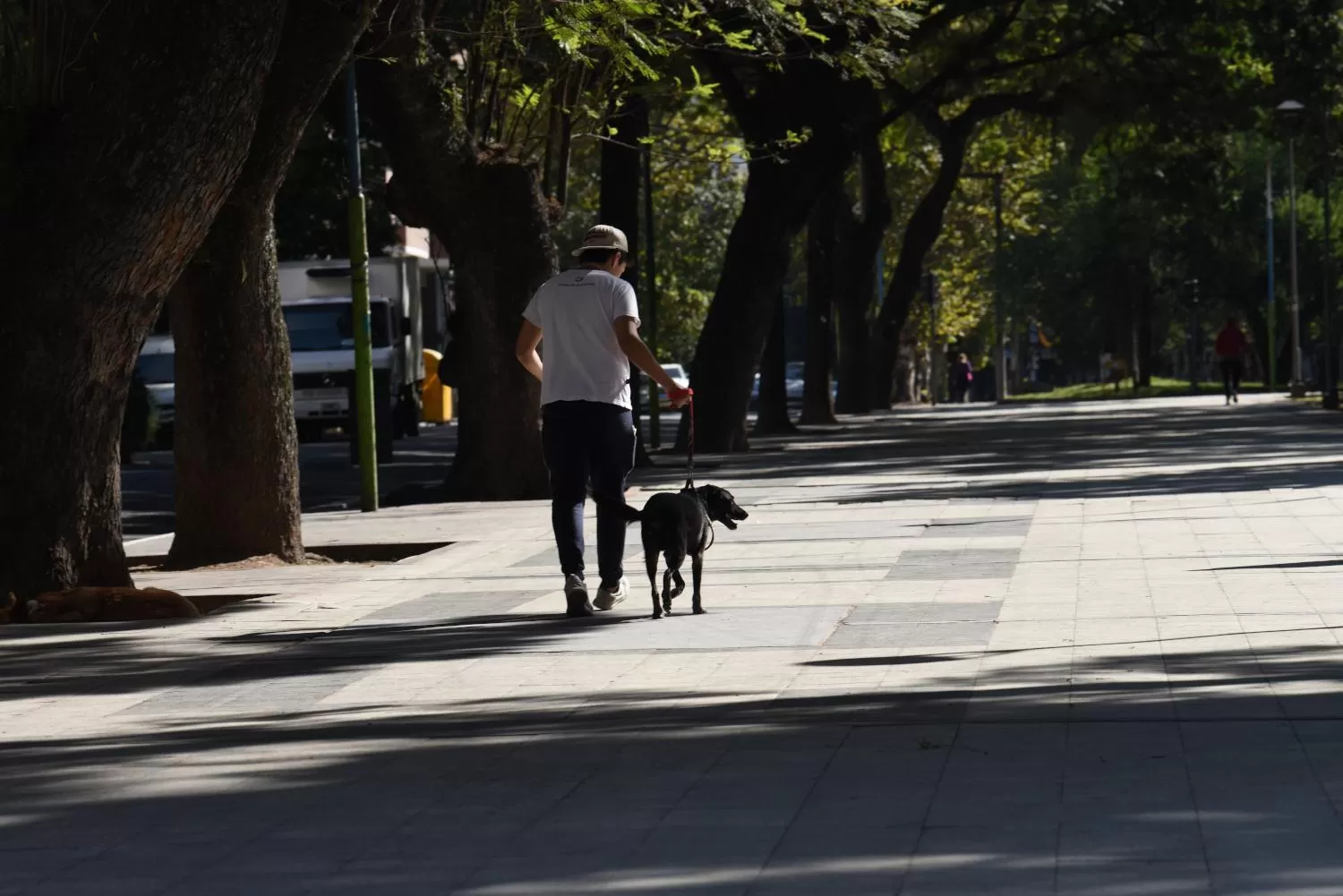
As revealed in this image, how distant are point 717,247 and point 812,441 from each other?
4015 cm

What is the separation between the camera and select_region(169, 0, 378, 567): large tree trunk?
15.2m

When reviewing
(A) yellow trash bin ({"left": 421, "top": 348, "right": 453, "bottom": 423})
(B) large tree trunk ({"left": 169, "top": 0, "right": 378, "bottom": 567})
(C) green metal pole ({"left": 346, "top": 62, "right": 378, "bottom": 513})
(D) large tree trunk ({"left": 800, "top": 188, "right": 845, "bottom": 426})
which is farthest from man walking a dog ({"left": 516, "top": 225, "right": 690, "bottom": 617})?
(A) yellow trash bin ({"left": 421, "top": 348, "right": 453, "bottom": 423})

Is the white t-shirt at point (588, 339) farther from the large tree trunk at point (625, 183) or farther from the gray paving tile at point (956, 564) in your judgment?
the large tree trunk at point (625, 183)

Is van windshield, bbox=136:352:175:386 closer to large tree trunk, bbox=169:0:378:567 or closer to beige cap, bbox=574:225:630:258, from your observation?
large tree trunk, bbox=169:0:378:567

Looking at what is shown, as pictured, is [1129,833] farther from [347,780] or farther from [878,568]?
[878,568]

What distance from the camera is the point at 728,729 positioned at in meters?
7.82

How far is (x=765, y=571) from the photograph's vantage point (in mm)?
13602

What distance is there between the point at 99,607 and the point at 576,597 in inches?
97.9

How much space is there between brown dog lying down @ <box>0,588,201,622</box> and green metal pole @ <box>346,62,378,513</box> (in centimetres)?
864

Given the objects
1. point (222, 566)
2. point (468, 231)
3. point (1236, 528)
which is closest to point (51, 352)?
point (222, 566)

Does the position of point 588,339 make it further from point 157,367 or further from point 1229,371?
point 1229,371

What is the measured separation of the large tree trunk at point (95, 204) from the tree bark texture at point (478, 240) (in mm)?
8050

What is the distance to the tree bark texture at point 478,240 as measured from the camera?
20.6 m

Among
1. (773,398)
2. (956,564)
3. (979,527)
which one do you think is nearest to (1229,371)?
(773,398)
